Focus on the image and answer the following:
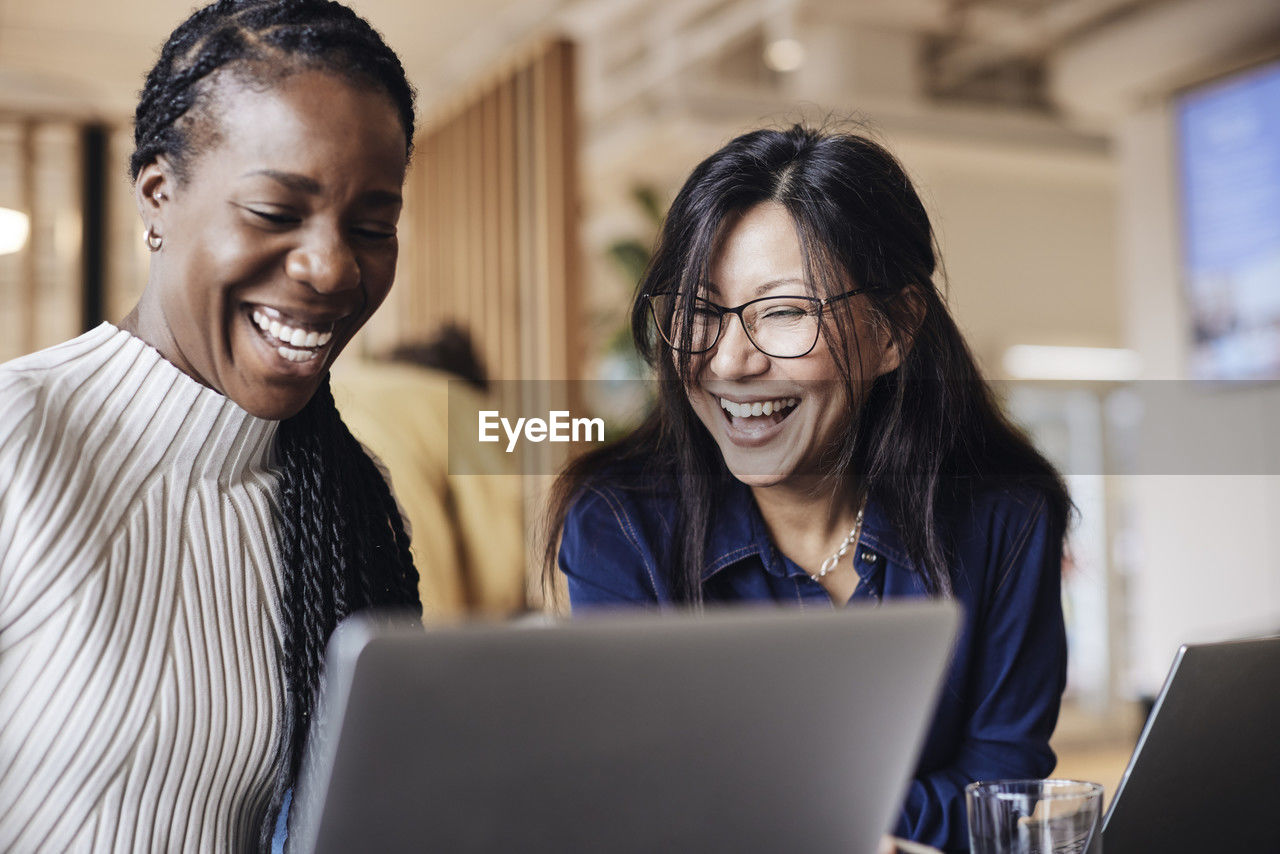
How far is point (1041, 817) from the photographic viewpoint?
835 millimetres

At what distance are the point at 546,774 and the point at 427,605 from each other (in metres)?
0.70

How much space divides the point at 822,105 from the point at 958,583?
1234 mm

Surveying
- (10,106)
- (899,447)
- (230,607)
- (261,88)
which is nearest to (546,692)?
(230,607)

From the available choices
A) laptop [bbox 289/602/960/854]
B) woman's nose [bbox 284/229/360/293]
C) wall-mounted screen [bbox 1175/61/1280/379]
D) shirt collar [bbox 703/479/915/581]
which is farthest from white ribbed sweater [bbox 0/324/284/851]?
wall-mounted screen [bbox 1175/61/1280/379]

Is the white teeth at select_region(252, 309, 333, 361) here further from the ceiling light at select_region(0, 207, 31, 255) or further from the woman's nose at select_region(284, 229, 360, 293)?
the ceiling light at select_region(0, 207, 31, 255)

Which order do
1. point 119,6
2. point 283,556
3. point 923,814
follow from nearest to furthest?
point 283,556
point 923,814
point 119,6

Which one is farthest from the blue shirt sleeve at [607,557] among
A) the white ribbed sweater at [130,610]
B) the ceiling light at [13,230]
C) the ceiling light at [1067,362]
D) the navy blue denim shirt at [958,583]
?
the ceiling light at [1067,362]

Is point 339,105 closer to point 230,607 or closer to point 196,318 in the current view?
point 196,318

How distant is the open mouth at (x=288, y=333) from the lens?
97 centimetres

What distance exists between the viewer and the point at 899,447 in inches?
53.1
